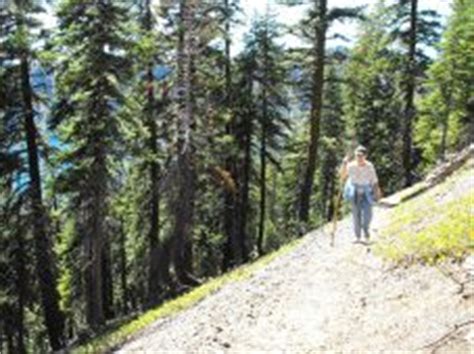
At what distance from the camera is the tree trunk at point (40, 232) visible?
96.9 feet

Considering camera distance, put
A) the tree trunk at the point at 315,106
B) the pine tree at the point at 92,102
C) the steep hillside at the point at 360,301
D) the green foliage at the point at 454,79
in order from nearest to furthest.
Result: the steep hillside at the point at 360,301 < the pine tree at the point at 92,102 < the tree trunk at the point at 315,106 < the green foliage at the point at 454,79

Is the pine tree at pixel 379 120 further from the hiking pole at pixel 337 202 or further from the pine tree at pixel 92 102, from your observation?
the pine tree at pixel 92 102

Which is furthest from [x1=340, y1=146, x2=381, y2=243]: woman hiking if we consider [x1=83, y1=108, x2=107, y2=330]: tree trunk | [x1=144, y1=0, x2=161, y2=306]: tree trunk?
[x1=144, y1=0, x2=161, y2=306]: tree trunk

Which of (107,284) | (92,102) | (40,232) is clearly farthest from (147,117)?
(107,284)

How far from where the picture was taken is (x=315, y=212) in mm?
77688

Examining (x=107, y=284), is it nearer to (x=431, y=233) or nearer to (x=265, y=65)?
(x=265, y=65)

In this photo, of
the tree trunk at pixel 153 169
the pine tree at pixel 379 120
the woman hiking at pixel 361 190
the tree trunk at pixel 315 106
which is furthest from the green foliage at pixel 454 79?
the woman hiking at pixel 361 190

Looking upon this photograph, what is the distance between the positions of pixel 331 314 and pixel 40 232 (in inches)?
751

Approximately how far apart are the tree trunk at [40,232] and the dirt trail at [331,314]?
12719mm

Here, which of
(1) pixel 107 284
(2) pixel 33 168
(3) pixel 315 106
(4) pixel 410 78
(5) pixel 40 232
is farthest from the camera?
(1) pixel 107 284

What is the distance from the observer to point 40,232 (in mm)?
30000

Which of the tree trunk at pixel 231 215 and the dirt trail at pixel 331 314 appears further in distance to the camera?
the tree trunk at pixel 231 215

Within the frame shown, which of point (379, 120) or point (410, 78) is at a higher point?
point (410, 78)

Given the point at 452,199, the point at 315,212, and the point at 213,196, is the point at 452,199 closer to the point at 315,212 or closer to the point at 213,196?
the point at 213,196
